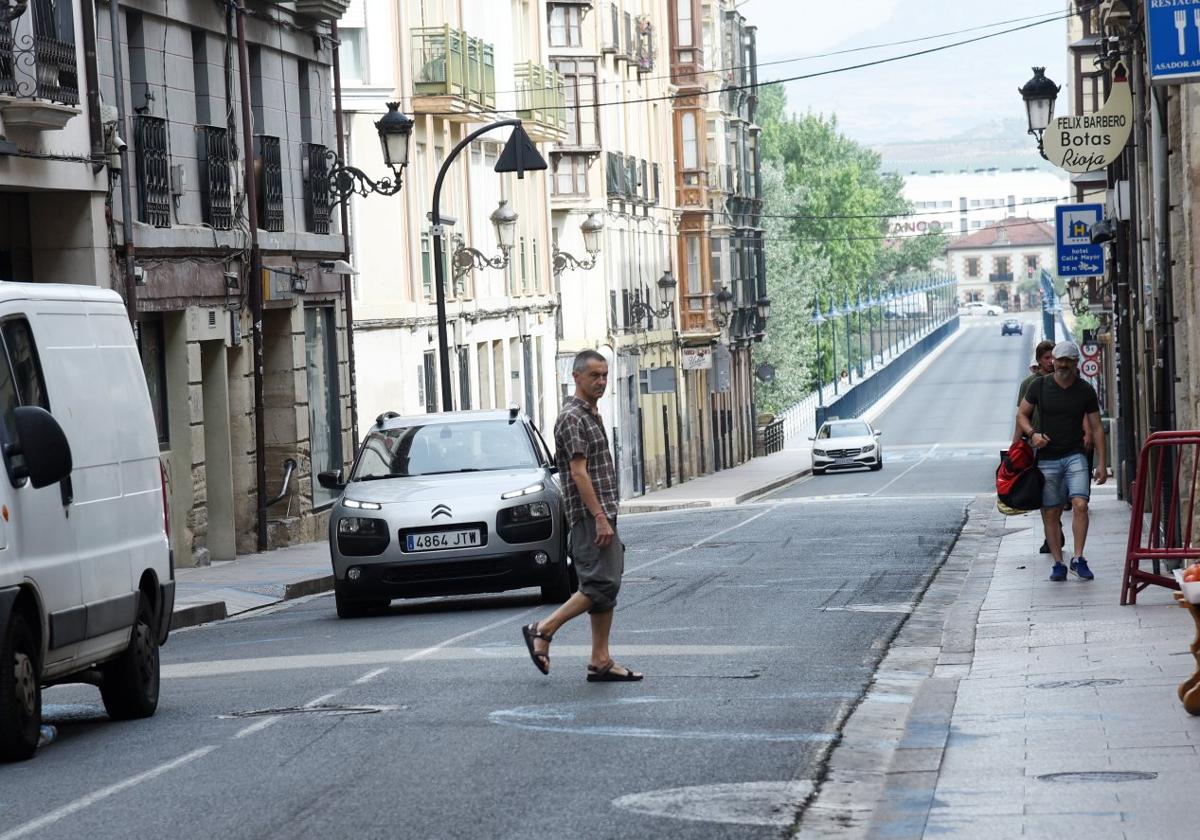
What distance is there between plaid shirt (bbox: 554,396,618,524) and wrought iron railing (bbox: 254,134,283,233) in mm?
19408

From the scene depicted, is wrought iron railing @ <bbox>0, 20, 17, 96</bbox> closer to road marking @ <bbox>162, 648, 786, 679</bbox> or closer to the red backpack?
road marking @ <bbox>162, 648, 786, 679</bbox>

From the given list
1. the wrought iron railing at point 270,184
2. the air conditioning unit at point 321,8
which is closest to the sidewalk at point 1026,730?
the wrought iron railing at point 270,184

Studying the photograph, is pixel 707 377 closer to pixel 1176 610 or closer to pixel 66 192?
pixel 66 192

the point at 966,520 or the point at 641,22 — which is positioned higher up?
the point at 641,22

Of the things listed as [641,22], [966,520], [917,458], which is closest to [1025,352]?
[917,458]

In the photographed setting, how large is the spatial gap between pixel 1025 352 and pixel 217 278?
5505 inches

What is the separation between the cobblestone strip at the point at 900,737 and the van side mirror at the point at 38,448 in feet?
12.0

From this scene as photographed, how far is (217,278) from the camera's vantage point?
29562 millimetres

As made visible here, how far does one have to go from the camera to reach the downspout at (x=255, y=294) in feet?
100

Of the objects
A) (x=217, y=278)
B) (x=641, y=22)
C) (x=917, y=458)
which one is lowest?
(x=917, y=458)

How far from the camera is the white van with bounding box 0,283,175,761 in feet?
35.1

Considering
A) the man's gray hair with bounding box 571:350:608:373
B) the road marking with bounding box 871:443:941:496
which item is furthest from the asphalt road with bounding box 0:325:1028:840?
the road marking with bounding box 871:443:941:496

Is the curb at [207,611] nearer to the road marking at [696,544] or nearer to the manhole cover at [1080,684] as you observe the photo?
the road marking at [696,544]

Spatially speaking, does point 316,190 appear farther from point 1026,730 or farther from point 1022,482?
point 1026,730
